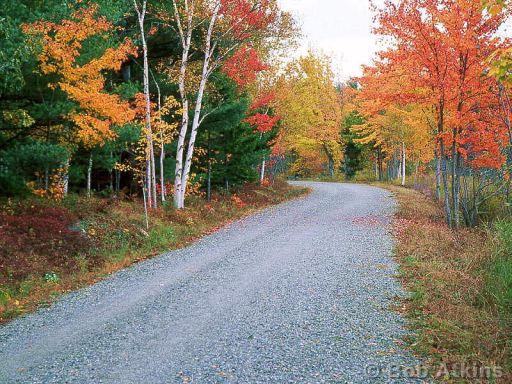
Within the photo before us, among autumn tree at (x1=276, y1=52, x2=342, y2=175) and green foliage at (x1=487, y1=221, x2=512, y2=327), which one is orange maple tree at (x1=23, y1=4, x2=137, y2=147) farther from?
autumn tree at (x1=276, y1=52, x2=342, y2=175)

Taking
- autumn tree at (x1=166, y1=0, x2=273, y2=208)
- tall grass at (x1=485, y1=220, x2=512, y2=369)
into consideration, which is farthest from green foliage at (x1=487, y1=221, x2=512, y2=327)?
autumn tree at (x1=166, y1=0, x2=273, y2=208)

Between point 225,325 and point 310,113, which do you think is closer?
point 225,325

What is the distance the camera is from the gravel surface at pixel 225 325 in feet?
15.8

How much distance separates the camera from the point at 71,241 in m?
10.5

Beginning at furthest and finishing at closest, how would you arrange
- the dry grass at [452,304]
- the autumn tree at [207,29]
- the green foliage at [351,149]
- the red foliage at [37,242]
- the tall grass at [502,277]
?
the green foliage at [351,149] → the autumn tree at [207,29] → the red foliage at [37,242] → the tall grass at [502,277] → the dry grass at [452,304]

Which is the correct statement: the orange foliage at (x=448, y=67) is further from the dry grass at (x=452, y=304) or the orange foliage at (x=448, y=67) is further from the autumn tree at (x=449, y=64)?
the dry grass at (x=452, y=304)

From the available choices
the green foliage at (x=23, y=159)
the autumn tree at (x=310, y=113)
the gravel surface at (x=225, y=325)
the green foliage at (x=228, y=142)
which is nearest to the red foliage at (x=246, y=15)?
the green foliage at (x=228, y=142)

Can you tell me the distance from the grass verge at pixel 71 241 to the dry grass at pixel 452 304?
637 centimetres

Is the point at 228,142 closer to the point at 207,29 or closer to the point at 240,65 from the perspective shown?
the point at 240,65

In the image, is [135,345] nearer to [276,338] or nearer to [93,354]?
[93,354]

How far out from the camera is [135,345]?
552cm

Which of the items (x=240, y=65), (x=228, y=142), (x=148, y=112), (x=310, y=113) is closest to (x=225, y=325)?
(x=148, y=112)

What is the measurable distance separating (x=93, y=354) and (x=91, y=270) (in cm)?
471

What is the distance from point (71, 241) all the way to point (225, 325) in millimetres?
5974
